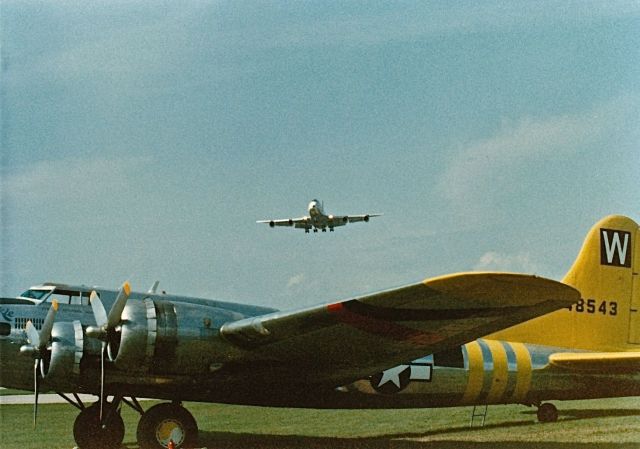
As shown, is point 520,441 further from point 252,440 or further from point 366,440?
point 252,440

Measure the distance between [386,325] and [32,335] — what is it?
4790 mm

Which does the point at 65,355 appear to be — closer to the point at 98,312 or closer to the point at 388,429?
the point at 98,312

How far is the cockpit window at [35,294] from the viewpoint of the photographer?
10.5 m

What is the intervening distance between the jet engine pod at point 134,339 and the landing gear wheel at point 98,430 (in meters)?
1.94

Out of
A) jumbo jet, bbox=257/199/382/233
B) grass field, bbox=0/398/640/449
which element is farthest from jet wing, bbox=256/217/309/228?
grass field, bbox=0/398/640/449

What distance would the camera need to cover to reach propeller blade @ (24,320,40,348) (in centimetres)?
958

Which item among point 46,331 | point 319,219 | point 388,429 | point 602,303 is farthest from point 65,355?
point 319,219

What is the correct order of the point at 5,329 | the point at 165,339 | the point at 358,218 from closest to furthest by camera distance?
the point at 165,339
the point at 5,329
the point at 358,218

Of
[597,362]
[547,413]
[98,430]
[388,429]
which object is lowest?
[388,429]

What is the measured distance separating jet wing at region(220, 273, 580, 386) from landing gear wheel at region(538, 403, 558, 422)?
13.8 feet

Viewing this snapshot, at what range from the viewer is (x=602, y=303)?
464 inches

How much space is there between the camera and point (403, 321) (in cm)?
824

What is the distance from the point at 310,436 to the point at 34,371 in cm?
448

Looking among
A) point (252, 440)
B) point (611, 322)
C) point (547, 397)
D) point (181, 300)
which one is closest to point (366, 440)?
point (252, 440)
